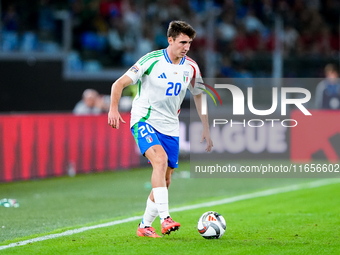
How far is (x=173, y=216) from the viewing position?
8.36 meters

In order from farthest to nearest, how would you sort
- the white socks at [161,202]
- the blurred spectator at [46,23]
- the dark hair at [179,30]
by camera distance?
the blurred spectator at [46,23] → the dark hair at [179,30] → the white socks at [161,202]

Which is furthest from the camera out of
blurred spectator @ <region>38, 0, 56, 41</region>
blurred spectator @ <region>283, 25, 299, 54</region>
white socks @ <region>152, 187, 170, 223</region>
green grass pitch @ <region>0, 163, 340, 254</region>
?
blurred spectator @ <region>283, 25, 299, 54</region>

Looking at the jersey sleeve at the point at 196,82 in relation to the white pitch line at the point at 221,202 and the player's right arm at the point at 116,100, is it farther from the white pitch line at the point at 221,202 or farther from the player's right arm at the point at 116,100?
the white pitch line at the point at 221,202

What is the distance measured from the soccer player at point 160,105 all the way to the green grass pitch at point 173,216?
0.51 metres

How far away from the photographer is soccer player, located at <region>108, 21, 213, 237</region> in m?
6.35

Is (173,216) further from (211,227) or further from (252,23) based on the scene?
(252,23)

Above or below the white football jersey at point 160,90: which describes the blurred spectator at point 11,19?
above

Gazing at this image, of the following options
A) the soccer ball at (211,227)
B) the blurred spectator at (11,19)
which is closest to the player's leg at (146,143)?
the soccer ball at (211,227)

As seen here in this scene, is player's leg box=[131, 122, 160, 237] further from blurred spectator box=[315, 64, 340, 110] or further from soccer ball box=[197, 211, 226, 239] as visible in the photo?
blurred spectator box=[315, 64, 340, 110]

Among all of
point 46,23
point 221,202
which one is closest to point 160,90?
point 221,202

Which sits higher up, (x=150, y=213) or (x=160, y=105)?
(x=160, y=105)

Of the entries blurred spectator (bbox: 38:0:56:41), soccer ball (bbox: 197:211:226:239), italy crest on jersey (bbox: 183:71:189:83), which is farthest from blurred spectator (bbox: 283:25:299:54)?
soccer ball (bbox: 197:211:226:239)

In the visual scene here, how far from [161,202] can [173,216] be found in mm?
2121

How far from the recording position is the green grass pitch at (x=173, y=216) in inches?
233
